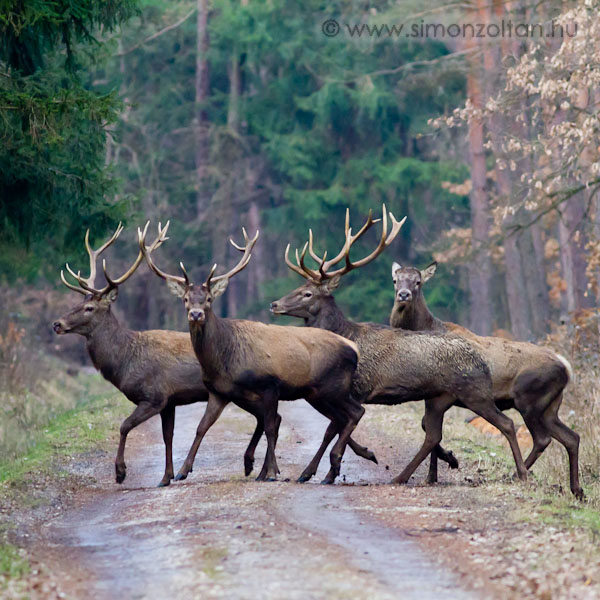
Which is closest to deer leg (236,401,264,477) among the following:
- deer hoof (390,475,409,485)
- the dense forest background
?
deer hoof (390,475,409,485)

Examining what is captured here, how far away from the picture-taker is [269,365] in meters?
12.5

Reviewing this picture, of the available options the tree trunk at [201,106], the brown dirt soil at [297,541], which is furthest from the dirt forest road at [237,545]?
the tree trunk at [201,106]

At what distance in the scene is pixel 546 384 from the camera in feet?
41.8

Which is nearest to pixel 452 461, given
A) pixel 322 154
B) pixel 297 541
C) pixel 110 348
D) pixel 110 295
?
pixel 110 348

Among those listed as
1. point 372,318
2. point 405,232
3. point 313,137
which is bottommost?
point 372,318

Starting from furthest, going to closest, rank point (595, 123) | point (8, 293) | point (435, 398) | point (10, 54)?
point (8, 293) < point (595, 123) < point (10, 54) < point (435, 398)

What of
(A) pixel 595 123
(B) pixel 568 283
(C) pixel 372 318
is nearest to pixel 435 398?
(A) pixel 595 123

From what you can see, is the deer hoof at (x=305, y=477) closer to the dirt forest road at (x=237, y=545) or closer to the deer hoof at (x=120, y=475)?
the dirt forest road at (x=237, y=545)

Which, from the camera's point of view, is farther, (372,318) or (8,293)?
(372,318)

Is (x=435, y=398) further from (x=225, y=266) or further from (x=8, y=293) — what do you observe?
(x=225, y=266)

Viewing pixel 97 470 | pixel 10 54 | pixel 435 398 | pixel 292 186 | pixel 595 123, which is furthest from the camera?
pixel 292 186

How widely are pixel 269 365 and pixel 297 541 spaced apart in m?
4.11

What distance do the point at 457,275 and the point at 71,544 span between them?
32594 millimetres

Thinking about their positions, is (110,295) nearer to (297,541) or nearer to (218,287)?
(218,287)
